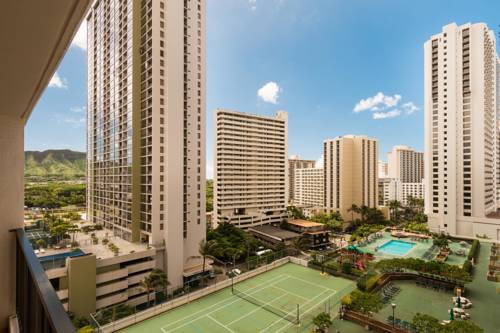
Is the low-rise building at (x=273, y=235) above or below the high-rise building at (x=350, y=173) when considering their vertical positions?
below

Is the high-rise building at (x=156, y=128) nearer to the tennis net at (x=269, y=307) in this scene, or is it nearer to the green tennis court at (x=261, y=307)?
the green tennis court at (x=261, y=307)

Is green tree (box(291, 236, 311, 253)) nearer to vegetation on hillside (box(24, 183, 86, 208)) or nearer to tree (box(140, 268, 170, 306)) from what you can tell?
tree (box(140, 268, 170, 306))

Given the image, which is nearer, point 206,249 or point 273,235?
point 206,249

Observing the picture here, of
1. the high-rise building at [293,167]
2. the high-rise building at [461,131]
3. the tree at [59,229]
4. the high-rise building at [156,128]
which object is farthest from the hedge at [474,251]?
the high-rise building at [293,167]

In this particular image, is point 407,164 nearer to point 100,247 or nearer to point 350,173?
point 350,173

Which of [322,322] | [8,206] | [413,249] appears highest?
[8,206]

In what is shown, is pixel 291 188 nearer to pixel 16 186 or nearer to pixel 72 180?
pixel 72 180

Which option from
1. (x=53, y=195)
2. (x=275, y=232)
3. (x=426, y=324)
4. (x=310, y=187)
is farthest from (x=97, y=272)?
(x=310, y=187)
